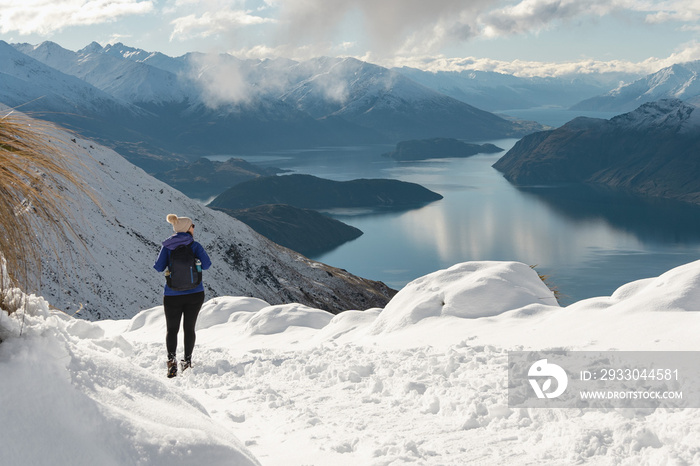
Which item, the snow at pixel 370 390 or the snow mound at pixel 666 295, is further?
the snow mound at pixel 666 295

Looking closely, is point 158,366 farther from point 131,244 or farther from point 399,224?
point 399,224

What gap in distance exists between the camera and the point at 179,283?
820cm

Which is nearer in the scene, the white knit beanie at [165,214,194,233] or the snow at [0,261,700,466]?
the snow at [0,261,700,466]

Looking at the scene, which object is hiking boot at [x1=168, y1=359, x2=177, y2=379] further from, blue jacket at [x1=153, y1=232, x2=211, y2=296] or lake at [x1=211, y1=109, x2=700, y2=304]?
lake at [x1=211, y1=109, x2=700, y2=304]

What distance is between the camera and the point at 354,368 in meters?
7.96

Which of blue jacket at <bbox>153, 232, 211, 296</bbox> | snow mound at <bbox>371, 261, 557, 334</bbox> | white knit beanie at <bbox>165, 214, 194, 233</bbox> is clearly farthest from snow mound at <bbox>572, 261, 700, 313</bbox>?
white knit beanie at <bbox>165, 214, 194, 233</bbox>

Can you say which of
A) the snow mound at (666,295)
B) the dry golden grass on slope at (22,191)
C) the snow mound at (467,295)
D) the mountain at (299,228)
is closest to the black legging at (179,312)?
the snow mound at (467,295)

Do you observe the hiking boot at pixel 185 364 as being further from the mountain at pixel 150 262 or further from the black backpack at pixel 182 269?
the mountain at pixel 150 262

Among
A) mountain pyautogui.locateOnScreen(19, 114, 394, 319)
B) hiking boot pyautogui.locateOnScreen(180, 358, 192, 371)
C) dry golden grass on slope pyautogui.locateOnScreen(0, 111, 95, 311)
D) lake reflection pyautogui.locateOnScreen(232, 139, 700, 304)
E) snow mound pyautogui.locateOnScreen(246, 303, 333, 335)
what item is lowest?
lake reflection pyautogui.locateOnScreen(232, 139, 700, 304)

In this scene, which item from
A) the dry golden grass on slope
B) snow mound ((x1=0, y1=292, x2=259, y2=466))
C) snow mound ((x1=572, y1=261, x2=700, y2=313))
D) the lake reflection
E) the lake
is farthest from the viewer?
the lake reflection

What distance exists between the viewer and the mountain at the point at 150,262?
4616 cm

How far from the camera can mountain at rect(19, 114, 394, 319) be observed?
46156 millimetres

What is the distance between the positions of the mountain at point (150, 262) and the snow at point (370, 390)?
34.7 metres

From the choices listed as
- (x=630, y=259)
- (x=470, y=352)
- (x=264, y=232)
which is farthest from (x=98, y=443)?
(x=264, y=232)
